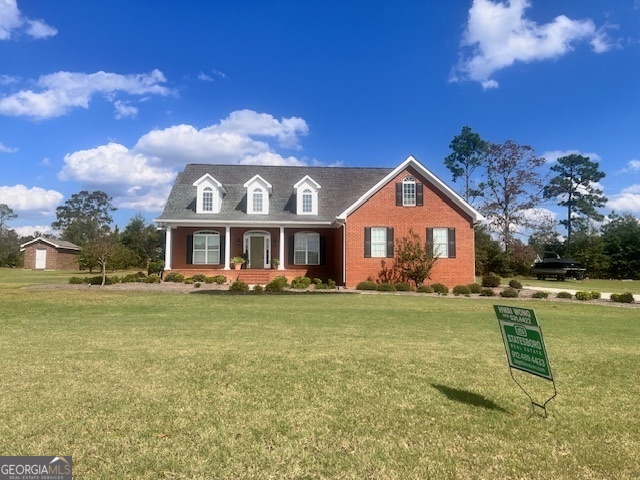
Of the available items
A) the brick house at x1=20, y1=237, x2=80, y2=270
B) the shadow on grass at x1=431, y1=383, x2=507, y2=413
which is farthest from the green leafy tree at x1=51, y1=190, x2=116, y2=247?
the shadow on grass at x1=431, y1=383, x2=507, y2=413

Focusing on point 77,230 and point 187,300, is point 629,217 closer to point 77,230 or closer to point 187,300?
point 187,300

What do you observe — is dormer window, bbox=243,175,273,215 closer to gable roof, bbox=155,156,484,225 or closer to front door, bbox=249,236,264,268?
gable roof, bbox=155,156,484,225

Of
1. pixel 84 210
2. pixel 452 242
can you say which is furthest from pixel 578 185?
pixel 84 210

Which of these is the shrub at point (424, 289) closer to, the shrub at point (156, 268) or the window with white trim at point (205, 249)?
the window with white trim at point (205, 249)

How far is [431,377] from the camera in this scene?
6.14 m

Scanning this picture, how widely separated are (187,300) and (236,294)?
2.84 metres

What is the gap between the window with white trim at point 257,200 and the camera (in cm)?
2694

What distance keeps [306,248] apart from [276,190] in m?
4.78

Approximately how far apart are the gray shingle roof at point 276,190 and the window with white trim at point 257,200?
66cm

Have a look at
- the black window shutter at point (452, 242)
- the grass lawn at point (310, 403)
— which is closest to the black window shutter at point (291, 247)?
the black window shutter at point (452, 242)

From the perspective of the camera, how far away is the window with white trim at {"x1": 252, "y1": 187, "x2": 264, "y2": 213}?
26938 mm

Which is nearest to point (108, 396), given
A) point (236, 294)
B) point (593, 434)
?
point (593, 434)

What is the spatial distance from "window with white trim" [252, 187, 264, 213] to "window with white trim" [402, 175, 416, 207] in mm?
8742

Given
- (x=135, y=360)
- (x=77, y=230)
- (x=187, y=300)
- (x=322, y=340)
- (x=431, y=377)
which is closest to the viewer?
(x=431, y=377)
